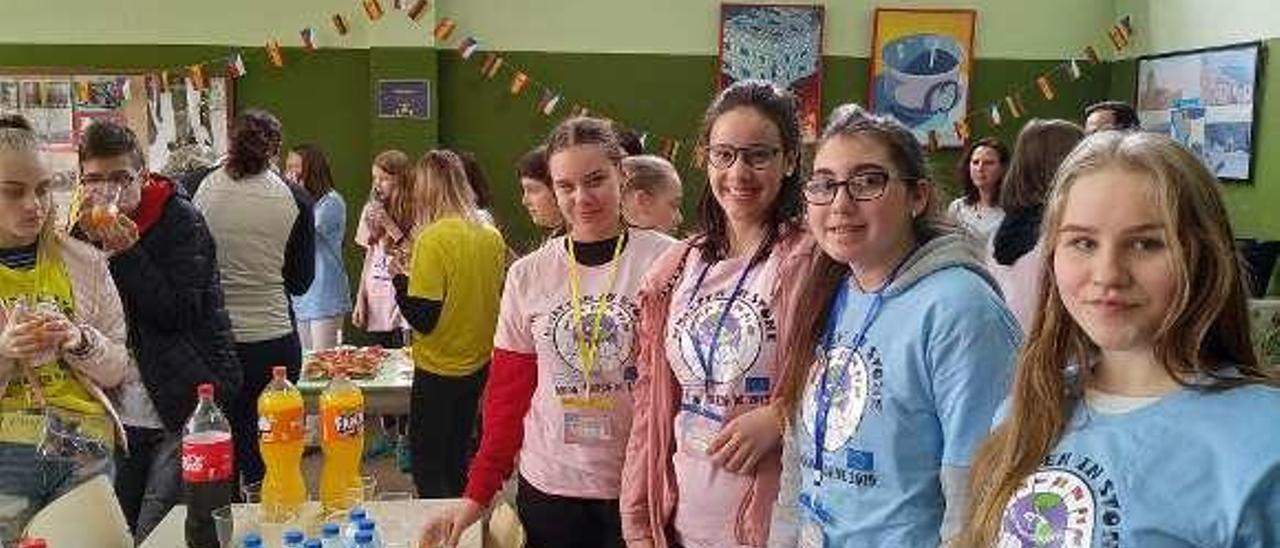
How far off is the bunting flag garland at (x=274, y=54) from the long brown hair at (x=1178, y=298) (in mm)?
5700

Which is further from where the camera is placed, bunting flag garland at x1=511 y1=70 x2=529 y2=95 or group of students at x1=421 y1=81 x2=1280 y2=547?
bunting flag garland at x1=511 y1=70 x2=529 y2=95

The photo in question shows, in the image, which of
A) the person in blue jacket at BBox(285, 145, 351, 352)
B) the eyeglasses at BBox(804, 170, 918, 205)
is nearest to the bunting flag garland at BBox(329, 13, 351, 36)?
the person in blue jacket at BBox(285, 145, 351, 352)

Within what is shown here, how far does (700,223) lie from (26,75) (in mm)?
5577

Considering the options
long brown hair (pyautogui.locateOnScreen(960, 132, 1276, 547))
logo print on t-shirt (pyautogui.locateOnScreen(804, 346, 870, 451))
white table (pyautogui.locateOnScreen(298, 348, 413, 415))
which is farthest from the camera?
white table (pyautogui.locateOnScreen(298, 348, 413, 415))

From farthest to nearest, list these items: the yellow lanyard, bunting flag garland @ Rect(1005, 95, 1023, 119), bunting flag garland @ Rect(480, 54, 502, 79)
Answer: bunting flag garland @ Rect(1005, 95, 1023, 119) < bunting flag garland @ Rect(480, 54, 502, 79) < the yellow lanyard

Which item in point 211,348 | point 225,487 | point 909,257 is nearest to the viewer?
point 909,257

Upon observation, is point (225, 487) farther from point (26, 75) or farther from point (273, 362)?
point (26, 75)

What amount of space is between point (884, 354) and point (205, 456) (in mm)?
1215

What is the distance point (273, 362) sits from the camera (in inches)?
141

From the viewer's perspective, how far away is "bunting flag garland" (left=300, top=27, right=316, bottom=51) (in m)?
6.18

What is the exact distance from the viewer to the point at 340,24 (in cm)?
615

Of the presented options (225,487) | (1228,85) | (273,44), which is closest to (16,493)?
(225,487)

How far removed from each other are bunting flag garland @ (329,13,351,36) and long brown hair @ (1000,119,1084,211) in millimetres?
4308

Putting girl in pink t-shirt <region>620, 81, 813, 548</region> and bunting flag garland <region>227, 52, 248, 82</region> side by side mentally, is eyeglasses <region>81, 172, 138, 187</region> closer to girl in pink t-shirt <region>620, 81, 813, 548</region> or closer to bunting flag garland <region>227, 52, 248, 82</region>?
girl in pink t-shirt <region>620, 81, 813, 548</region>
